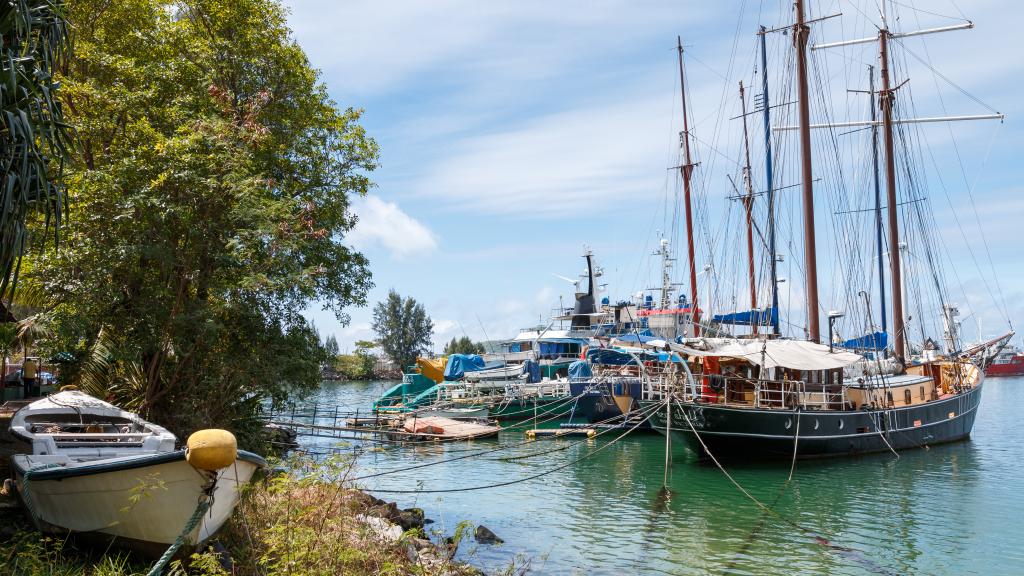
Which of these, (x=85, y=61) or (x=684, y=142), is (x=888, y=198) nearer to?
(x=684, y=142)

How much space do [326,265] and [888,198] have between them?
109 ft

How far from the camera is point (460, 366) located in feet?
180

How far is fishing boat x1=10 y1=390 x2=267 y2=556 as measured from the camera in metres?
10.4

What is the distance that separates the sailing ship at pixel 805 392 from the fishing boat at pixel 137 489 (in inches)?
595

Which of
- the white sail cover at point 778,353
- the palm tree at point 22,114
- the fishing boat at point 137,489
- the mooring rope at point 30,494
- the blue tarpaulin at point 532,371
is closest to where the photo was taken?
the palm tree at point 22,114

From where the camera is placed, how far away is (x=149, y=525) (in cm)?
1098

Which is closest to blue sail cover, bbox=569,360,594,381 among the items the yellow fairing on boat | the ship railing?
the yellow fairing on boat

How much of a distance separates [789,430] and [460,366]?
98.5 ft

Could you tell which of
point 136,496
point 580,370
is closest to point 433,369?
point 580,370

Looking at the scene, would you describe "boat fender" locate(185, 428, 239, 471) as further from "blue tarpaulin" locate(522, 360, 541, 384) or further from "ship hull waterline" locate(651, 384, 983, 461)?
"blue tarpaulin" locate(522, 360, 541, 384)

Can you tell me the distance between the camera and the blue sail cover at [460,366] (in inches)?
2151

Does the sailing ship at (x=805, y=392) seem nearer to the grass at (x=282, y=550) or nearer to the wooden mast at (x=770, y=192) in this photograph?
the wooden mast at (x=770, y=192)

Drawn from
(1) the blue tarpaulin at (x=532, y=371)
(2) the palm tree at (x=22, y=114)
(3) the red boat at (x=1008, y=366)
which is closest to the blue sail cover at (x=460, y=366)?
(1) the blue tarpaulin at (x=532, y=371)

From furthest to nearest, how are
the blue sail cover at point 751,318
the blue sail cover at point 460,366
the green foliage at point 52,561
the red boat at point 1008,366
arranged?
the red boat at point 1008,366 < the blue sail cover at point 460,366 < the blue sail cover at point 751,318 < the green foliage at point 52,561
